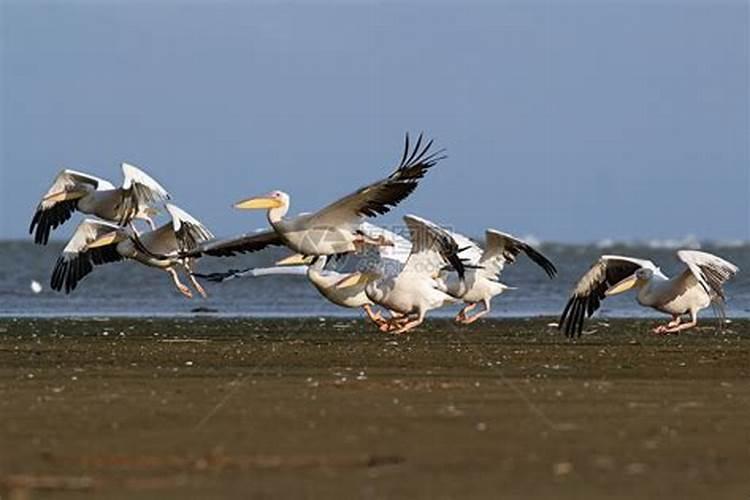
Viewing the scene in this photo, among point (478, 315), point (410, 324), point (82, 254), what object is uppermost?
point (410, 324)

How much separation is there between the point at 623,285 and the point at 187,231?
486 cm

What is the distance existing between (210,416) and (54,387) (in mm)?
2171

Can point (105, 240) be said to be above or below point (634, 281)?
below

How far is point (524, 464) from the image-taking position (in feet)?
27.1

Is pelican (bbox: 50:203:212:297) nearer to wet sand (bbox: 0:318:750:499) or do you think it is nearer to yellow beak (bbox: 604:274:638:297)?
wet sand (bbox: 0:318:750:499)

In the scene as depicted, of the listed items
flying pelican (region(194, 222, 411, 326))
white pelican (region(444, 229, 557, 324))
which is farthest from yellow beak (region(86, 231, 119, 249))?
white pelican (region(444, 229, 557, 324))

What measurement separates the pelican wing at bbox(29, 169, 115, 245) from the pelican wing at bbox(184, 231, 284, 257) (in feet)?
9.16

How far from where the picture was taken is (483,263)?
66.1ft

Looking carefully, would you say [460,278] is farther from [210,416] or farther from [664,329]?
[210,416]

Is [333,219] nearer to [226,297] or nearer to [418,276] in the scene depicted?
[418,276]

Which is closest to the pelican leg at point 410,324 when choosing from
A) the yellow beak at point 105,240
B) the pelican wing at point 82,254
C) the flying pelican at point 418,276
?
the flying pelican at point 418,276

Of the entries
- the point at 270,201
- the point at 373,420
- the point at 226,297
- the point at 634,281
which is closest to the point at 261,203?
the point at 270,201

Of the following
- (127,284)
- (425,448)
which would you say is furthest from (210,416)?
(127,284)

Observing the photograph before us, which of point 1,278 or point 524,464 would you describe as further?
point 1,278
